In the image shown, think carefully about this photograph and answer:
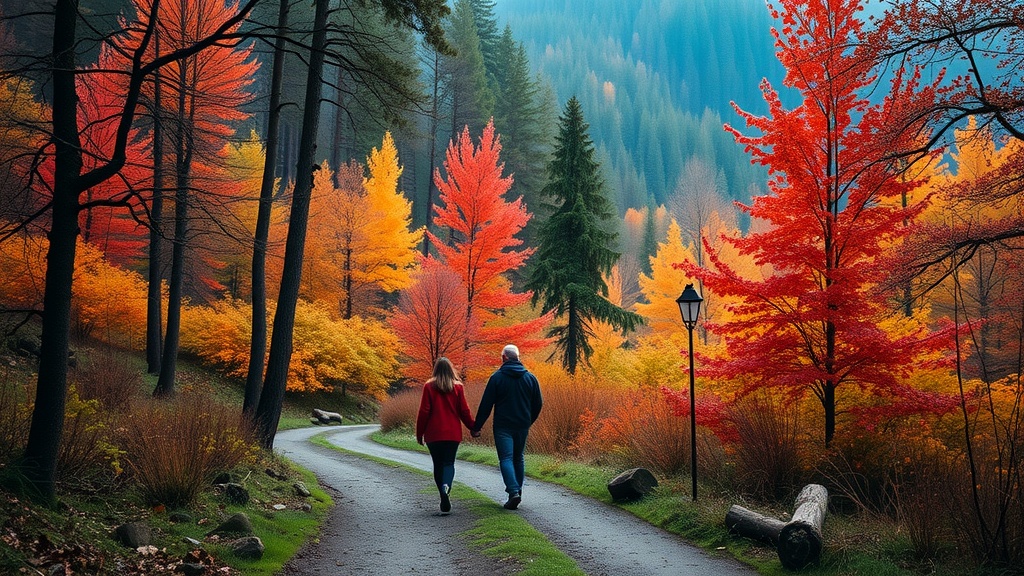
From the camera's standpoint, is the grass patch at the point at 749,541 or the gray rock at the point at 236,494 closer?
the grass patch at the point at 749,541

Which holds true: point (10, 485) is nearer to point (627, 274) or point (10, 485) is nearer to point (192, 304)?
point (192, 304)

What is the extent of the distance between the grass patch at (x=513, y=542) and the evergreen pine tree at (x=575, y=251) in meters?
15.9

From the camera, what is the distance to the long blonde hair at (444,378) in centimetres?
855

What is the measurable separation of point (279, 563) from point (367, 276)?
29.2 meters

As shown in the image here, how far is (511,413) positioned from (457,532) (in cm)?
167

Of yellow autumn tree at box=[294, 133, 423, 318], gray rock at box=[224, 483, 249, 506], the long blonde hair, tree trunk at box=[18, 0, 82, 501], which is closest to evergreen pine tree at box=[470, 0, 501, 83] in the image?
yellow autumn tree at box=[294, 133, 423, 318]

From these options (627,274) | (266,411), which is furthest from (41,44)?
(627,274)

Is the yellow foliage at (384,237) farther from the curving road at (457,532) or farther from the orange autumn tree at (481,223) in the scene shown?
the curving road at (457,532)

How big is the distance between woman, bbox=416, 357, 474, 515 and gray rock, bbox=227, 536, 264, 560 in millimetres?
2523

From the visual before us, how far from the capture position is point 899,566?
20.0 ft

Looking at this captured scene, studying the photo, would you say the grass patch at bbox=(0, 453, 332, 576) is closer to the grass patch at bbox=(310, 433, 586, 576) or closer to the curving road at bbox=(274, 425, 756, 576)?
the curving road at bbox=(274, 425, 756, 576)

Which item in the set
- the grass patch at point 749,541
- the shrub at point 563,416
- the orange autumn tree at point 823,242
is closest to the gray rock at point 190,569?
the grass patch at point 749,541

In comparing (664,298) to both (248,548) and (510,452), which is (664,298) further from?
(248,548)

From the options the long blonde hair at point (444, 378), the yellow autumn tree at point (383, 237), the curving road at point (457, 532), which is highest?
the yellow autumn tree at point (383, 237)
